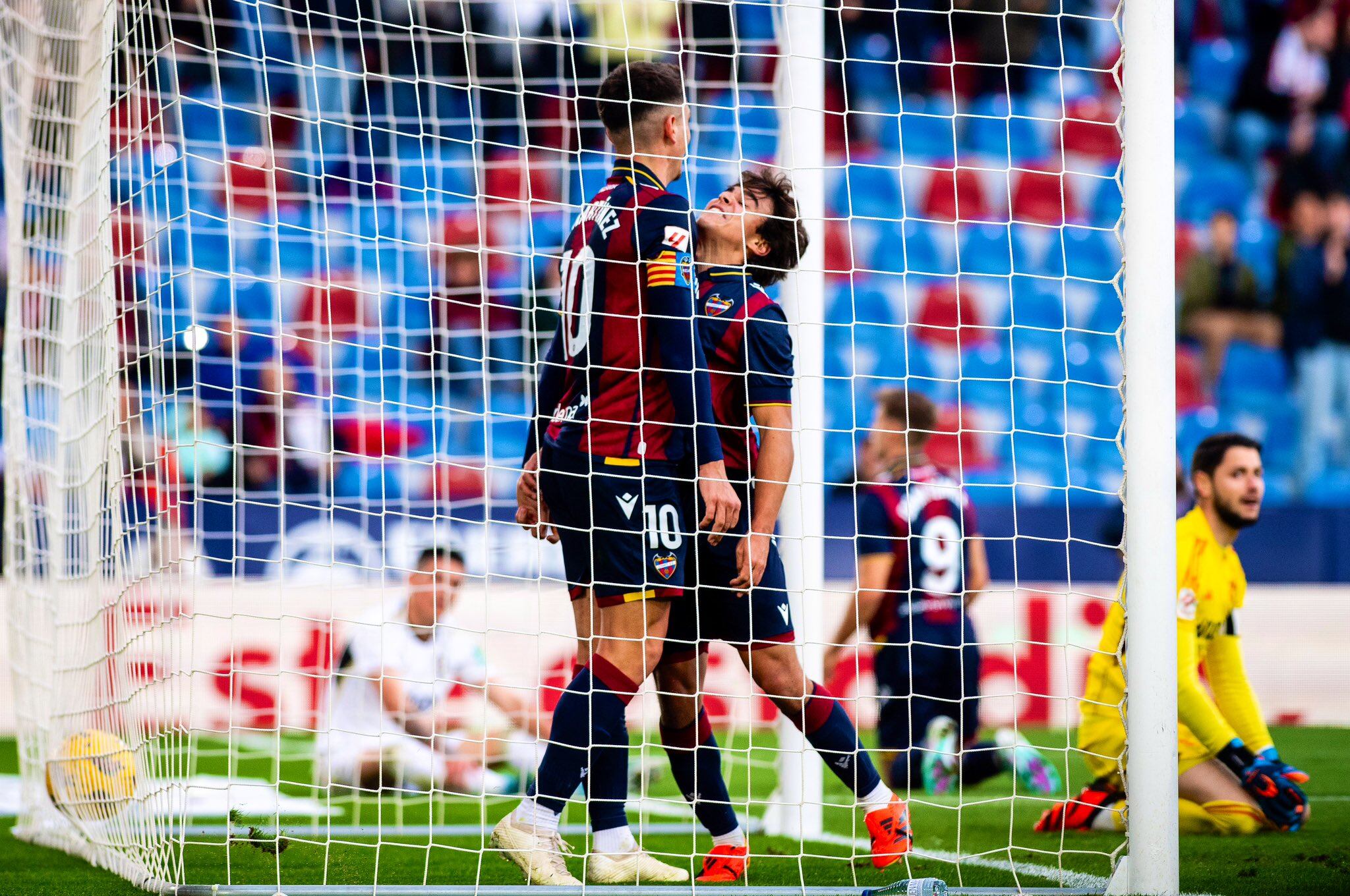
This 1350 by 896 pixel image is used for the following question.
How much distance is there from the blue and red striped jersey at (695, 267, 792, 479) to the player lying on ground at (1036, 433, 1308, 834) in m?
1.36

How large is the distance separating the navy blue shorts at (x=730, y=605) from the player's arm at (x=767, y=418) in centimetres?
3

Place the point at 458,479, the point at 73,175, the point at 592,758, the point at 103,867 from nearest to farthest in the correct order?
1. the point at 592,758
2. the point at 103,867
3. the point at 73,175
4. the point at 458,479

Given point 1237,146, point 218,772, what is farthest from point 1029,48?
point 218,772

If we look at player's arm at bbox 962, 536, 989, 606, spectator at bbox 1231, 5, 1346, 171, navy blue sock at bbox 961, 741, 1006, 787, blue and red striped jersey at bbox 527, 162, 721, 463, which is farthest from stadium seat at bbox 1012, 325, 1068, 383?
blue and red striped jersey at bbox 527, 162, 721, 463

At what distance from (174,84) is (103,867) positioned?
2.14 meters

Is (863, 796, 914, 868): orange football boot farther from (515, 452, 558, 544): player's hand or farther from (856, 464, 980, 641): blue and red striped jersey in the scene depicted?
(856, 464, 980, 641): blue and red striped jersey

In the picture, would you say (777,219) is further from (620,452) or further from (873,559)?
(873,559)

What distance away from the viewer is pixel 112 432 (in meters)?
3.45

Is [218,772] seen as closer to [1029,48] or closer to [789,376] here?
[789,376]

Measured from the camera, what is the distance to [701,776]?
3627 millimetres

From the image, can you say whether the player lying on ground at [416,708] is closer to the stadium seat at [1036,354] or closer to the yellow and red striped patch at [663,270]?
the yellow and red striped patch at [663,270]

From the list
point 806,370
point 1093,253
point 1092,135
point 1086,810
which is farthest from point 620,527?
point 1092,135

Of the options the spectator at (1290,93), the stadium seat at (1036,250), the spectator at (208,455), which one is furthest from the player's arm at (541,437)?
the spectator at (1290,93)

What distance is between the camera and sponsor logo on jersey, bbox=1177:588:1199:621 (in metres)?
4.38
